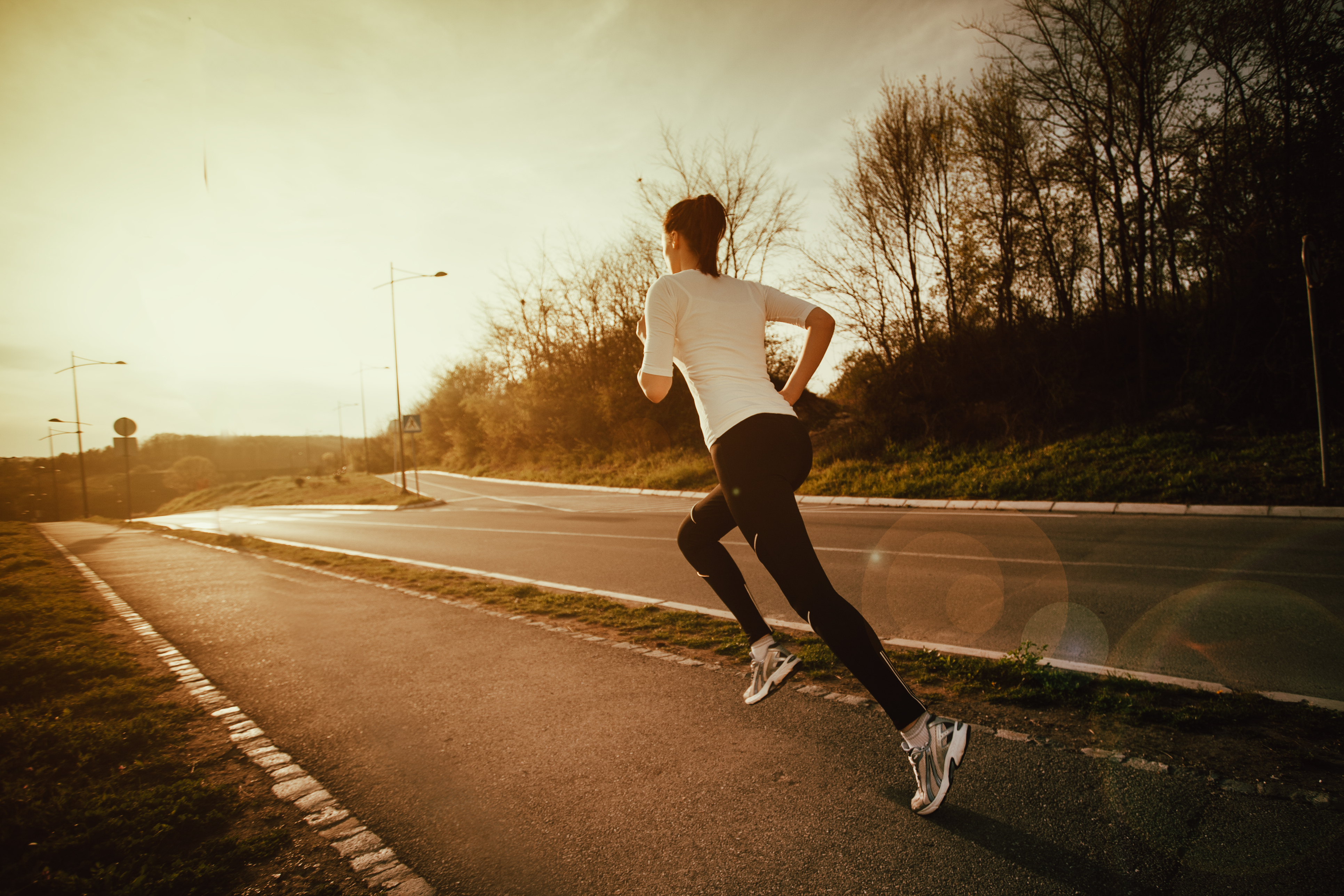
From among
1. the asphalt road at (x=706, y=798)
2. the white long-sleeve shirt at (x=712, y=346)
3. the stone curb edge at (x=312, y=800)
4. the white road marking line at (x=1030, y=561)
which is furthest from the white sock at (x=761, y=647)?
the white road marking line at (x=1030, y=561)

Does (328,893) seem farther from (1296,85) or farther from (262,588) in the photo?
(1296,85)

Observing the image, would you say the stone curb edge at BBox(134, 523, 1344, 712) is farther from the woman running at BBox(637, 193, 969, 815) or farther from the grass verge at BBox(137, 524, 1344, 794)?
the woman running at BBox(637, 193, 969, 815)

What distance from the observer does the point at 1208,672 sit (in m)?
3.50

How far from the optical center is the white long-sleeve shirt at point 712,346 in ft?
7.97

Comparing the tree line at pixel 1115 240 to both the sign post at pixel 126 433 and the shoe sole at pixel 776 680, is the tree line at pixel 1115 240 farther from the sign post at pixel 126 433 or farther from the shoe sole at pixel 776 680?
the sign post at pixel 126 433

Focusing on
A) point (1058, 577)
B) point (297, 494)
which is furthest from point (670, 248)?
point (297, 494)

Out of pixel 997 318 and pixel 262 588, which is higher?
pixel 997 318

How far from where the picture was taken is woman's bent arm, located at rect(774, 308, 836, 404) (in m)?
2.67

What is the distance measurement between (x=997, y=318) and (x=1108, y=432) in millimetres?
4601

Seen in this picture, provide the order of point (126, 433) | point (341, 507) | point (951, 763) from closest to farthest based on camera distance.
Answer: point (951, 763) → point (126, 433) → point (341, 507)

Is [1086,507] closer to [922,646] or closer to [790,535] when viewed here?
[922,646]

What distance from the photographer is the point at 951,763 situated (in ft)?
6.95

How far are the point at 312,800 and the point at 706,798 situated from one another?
1607 mm

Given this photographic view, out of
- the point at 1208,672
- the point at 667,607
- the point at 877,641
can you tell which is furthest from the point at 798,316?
the point at 667,607
